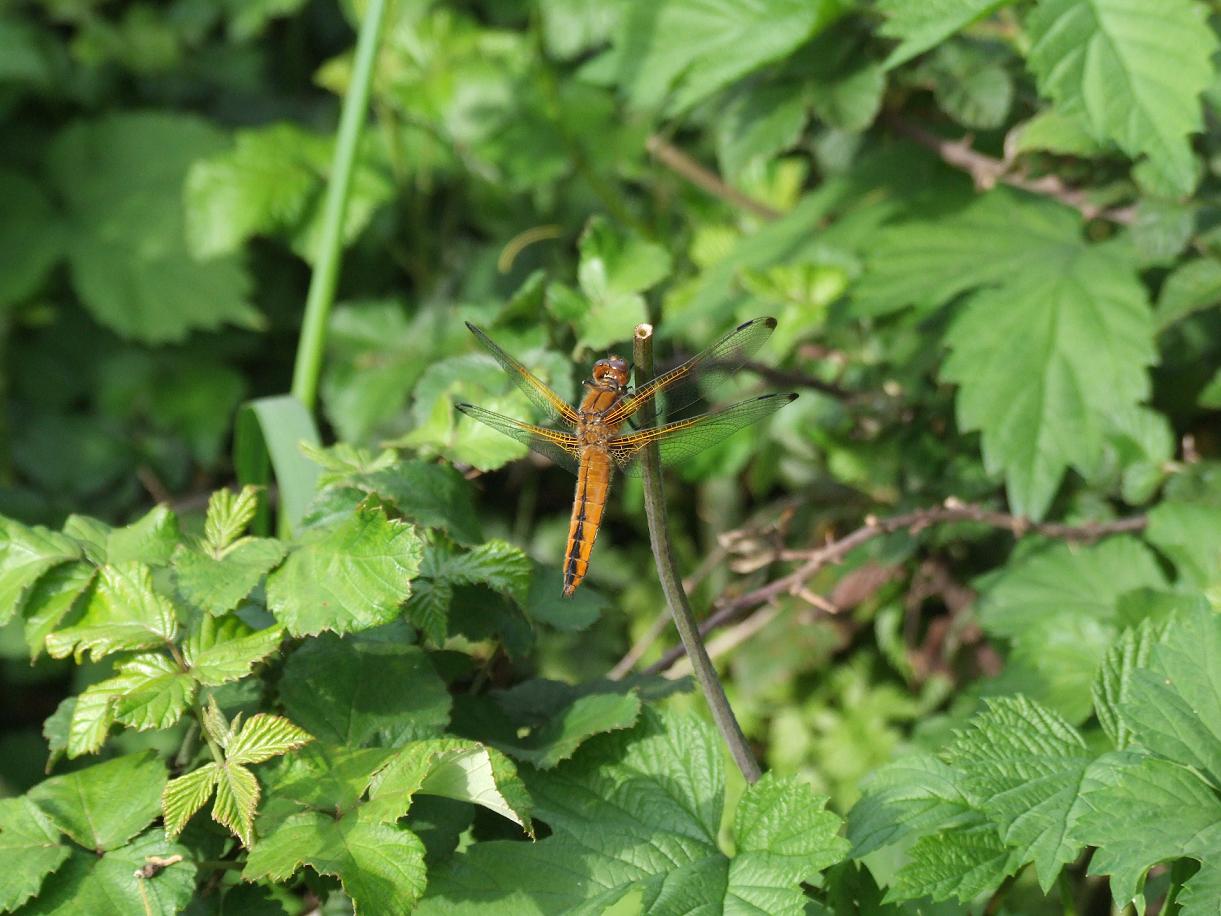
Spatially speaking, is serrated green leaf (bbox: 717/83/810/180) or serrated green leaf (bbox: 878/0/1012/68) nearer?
serrated green leaf (bbox: 878/0/1012/68)

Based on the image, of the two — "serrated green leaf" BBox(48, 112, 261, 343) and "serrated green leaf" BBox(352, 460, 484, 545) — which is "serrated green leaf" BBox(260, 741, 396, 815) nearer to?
"serrated green leaf" BBox(352, 460, 484, 545)

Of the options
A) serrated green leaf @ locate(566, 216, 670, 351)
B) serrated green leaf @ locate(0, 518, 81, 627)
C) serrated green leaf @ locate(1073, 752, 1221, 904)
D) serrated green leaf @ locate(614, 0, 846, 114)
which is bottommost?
serrated green leaf @ locate(1073, 752, 1221, 904)

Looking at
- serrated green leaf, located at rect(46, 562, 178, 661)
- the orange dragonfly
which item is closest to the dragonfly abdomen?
the orange dragonfly

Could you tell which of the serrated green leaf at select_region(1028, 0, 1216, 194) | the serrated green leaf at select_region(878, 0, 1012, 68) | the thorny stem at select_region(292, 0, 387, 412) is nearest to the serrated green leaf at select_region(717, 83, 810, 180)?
the serrated green leaf at select_region(878, 0, 1012, 68)

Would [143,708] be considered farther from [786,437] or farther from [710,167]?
[710,167]

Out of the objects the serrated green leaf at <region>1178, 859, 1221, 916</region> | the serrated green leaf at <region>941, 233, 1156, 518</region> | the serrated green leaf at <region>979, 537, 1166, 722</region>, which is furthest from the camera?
the serrated green leaf at <region>941, 233, 1156, 518</region>

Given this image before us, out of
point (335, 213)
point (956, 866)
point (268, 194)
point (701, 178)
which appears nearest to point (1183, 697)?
point (956, 866)

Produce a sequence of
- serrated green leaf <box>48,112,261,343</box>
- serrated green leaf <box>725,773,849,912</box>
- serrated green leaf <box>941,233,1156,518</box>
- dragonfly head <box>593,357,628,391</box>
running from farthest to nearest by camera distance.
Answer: serrated green leaf <box>48,112,261,343</box> → serrated green leaf <box>941,233,1156,518</box> → dragonfly head <box>593,357,628,391</box> → serrated green leaf <box>725,773,849,912</box>

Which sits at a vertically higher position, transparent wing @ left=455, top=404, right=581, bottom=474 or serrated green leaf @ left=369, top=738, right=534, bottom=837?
transparent wing @ left=455, top=404, right=581, bottom=474
